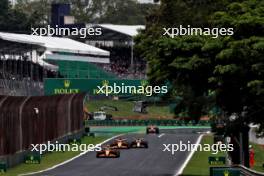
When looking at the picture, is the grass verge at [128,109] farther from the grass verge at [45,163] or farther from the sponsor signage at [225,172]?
the sponsor signage at [225,172]

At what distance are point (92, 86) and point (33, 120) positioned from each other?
8.77 m

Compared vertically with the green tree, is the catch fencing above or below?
below

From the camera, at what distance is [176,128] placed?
352ft

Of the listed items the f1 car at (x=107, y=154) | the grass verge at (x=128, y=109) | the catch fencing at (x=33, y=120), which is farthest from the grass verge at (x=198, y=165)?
the grass verge at (x=128, y=109)

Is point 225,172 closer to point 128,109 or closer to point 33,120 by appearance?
point 33,120

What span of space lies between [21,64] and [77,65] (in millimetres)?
22760

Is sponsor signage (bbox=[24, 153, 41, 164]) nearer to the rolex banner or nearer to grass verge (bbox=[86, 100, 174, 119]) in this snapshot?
the rolex banner

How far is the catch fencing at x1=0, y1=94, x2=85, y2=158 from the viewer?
54938 millimetres

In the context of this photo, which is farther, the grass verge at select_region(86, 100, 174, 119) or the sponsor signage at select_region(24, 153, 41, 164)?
the grass verge at select_region(86, 100, 174, 119)

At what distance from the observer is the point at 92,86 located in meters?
72.0

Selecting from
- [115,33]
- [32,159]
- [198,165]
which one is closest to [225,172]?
[198,165]

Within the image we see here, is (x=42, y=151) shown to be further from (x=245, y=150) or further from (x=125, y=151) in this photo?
(x=245, y=150)

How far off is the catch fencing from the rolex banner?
83cm

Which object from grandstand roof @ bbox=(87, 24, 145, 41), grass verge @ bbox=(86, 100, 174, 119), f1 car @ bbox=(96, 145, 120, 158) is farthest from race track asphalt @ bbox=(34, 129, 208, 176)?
grandstand roof @ bbox=(87, 24, 145, 41)
